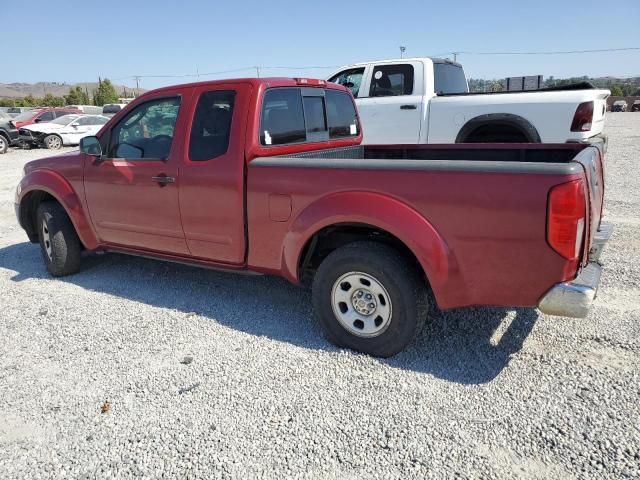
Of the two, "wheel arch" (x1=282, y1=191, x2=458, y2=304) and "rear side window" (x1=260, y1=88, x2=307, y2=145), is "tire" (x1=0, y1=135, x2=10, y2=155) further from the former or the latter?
"wheel arch" (x1=282, y1=191, x2=458, y2=304)

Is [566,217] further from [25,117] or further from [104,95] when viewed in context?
[104,95]

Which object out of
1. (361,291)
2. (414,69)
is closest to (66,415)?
(361,291)

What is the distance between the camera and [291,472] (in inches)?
91.3

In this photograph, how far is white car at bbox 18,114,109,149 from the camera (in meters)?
19.7

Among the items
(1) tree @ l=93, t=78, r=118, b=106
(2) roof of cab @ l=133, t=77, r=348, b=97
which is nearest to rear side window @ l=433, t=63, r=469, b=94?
(2) roof of cab @ l=133, t=77, r=348, b=97

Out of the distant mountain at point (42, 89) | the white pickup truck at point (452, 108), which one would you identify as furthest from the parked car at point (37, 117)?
the distant mountain at point (42, 89)

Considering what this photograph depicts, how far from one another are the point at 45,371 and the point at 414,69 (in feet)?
22.0

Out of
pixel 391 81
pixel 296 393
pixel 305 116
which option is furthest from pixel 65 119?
pixel 296 393

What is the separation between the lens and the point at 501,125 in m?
7.12

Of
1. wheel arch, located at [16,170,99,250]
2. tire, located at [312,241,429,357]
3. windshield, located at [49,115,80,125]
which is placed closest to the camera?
tire, located at [312,241,429,357]

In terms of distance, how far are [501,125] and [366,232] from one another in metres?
4.64

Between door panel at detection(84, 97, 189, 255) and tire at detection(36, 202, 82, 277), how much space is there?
0.51 meters

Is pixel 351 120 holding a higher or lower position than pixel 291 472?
higher

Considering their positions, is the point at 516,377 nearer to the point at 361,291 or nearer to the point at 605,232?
the point at 361,291
